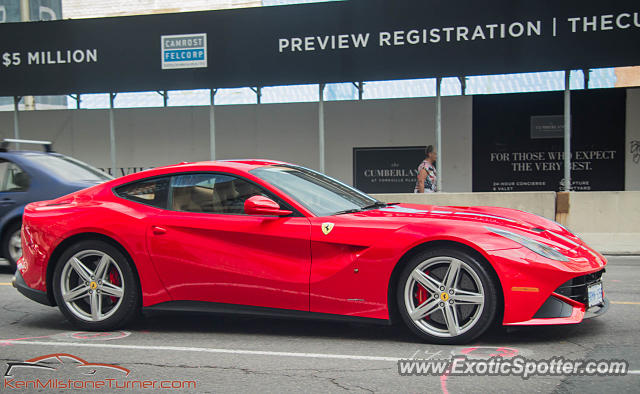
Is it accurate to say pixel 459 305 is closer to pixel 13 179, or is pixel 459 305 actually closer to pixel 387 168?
pixel 13 179

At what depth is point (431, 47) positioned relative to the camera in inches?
557

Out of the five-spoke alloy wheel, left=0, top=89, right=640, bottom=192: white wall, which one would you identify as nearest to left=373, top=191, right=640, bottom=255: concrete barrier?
left=0, top=89, right=640, bottom=192: white wall

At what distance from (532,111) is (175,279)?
530 inches

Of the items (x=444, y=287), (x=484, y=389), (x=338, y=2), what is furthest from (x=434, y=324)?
(x=338, y=2)

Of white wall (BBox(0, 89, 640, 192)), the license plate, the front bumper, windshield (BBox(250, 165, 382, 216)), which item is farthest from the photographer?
white wall (BBox(0, 89, 640, 192))

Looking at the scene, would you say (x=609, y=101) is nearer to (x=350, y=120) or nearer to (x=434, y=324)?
(x=350, y=120)

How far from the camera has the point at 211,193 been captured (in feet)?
17.1

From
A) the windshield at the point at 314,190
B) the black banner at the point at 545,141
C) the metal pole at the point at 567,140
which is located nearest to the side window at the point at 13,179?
the windshield at the point at 314,190

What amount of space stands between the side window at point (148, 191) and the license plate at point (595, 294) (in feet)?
10.8

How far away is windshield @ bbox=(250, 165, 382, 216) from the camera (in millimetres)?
5078

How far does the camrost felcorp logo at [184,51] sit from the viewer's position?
15.5m

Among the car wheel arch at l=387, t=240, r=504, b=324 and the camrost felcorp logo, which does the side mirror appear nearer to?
the car wheel arch at l=387, t=240, r=504, b=324

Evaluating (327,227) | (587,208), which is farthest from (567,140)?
(327,227)

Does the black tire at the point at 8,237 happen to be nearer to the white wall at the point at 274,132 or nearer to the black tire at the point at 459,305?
the black tire at the point at 459,305
